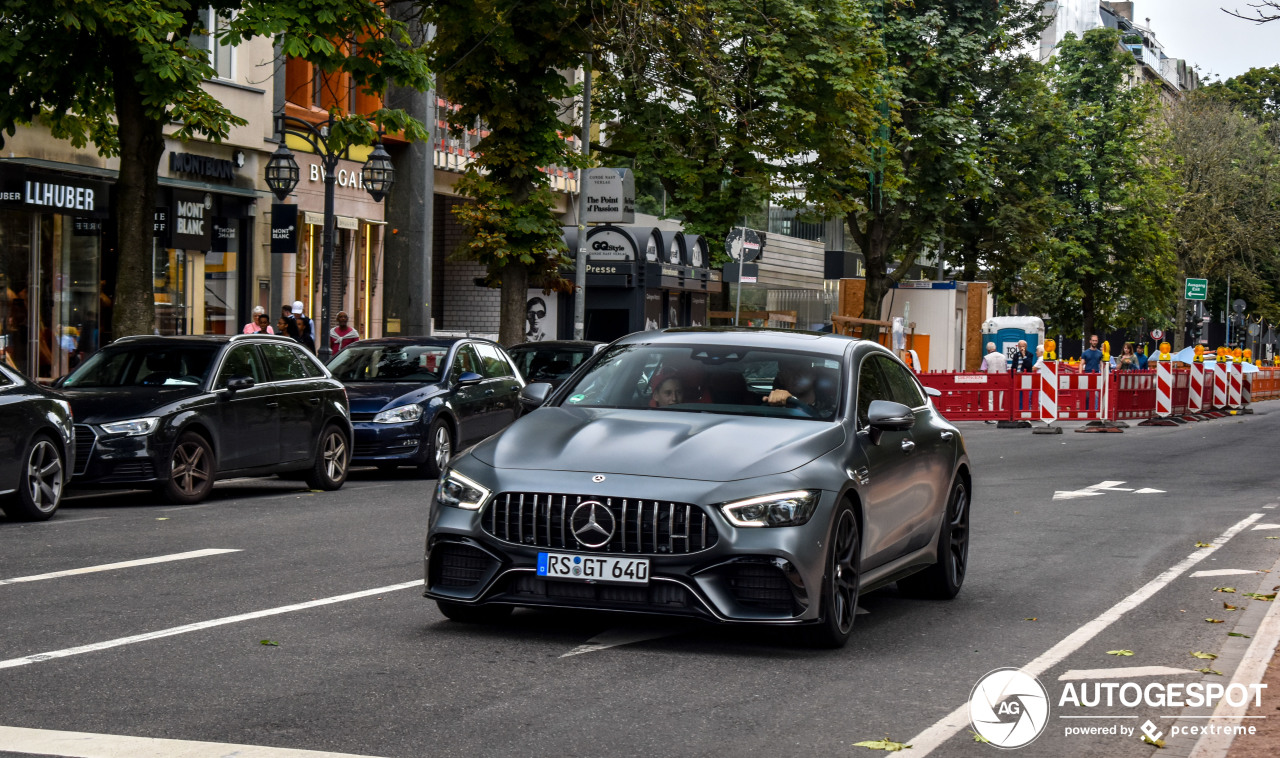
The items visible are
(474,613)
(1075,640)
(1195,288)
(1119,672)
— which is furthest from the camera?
(1195,288)

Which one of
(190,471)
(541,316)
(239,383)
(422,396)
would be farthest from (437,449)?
(541,316)

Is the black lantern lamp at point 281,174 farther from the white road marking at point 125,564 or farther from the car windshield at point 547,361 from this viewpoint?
the white road marking at point 125,564

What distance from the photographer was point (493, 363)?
2167 centimetres

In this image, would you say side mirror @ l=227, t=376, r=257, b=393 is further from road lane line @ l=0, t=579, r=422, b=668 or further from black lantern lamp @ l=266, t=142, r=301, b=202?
black lantern lamp @ l=266, t=142, r=301, b=202

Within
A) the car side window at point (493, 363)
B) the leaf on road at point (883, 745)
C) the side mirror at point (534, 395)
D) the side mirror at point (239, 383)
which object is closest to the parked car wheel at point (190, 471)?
the side mirror at point (239, 383)

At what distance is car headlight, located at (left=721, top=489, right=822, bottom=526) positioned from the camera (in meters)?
7.58

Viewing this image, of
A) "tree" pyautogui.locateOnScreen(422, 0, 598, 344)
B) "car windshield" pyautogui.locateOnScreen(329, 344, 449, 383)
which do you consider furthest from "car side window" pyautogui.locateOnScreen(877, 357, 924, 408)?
"tree" pyautogui.locateOnScreen(422, 0, 598, 344)

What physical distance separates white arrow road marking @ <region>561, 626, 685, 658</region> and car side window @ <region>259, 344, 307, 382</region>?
9287 millimetres

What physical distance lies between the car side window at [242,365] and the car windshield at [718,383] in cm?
779

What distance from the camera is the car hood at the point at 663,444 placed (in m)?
7.75

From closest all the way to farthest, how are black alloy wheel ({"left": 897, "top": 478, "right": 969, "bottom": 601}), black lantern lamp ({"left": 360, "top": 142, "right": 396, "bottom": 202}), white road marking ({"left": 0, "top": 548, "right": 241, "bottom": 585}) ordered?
black alloy wheel ({"left": 897, "top": 478, "right": 969, "bottom": 601}), white road marking ({"left": 0, "top": 548, "right": 241, "bottom": 585}), black lantern lamp ({"left": 360, "top": 142, "right": 396, "bottom": 202})

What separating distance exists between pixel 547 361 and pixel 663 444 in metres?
16.0

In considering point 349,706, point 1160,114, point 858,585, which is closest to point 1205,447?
point 858,585

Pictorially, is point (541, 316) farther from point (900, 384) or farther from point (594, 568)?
point (594, 568)
